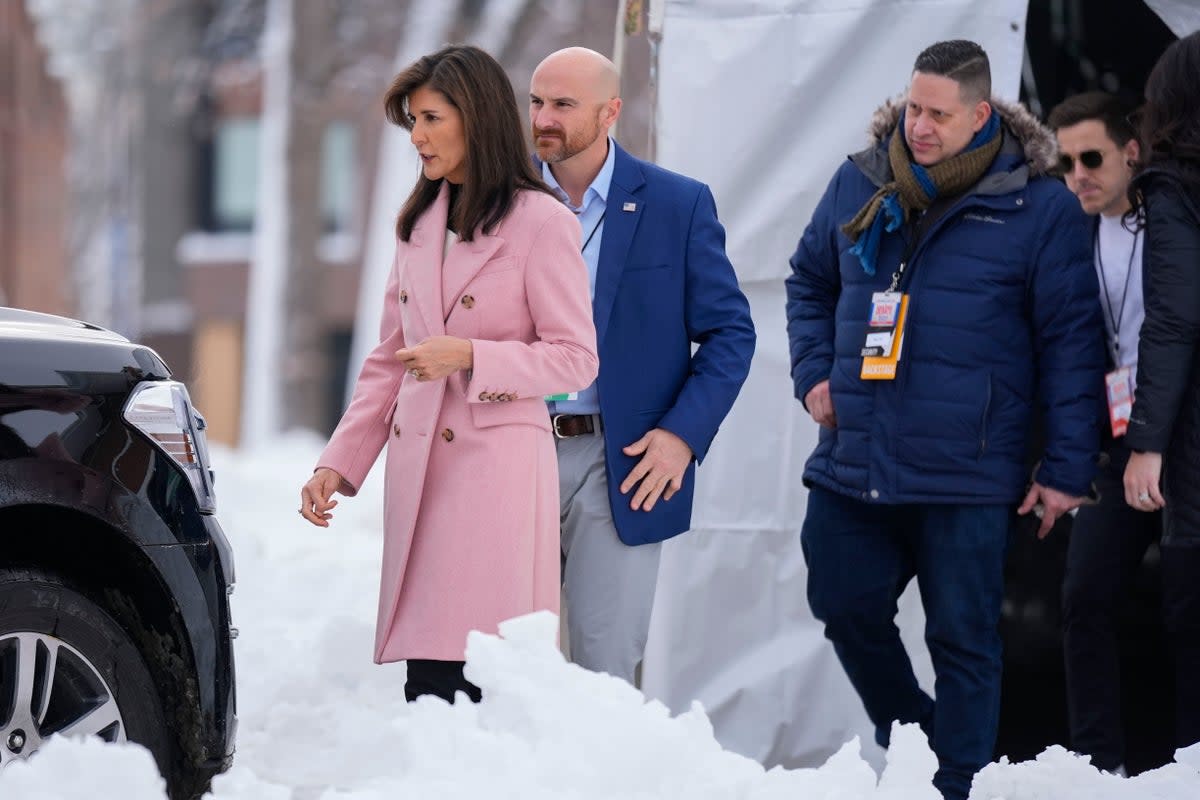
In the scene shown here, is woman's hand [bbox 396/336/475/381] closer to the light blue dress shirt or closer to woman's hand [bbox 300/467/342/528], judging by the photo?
woman's hand [bbox 300/467/342/528]

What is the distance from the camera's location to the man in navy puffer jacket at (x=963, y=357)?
4.54m

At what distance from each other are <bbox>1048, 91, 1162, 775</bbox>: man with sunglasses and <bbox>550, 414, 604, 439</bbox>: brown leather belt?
1662 millimetres

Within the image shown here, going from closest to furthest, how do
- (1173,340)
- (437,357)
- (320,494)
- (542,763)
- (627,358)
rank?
(542,763), (437,357), (320,494), (627,358), (1173,340)

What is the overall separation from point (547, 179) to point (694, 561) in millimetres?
1855

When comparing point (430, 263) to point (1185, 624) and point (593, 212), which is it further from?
point (1185, 624)

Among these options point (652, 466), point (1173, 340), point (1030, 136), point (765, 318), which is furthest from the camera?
point (765, 318)

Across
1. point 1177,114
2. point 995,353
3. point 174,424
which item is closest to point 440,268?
point 174,424

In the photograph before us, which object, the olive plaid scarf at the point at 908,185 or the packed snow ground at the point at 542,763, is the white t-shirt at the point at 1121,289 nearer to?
the olive plaid scarf at the point at 908,185

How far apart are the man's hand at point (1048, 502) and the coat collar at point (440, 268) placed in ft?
5.63

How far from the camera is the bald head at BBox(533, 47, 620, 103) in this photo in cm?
410

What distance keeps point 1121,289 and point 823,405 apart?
0.94 m

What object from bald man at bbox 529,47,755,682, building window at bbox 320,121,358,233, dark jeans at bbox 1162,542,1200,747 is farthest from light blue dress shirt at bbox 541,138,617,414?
building window at bbox 320,121,358,233

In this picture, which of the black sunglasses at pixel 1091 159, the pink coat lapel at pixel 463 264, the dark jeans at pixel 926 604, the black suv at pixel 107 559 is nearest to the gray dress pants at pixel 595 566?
the pink coat lapel at pixel 463 264

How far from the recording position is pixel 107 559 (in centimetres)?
355
